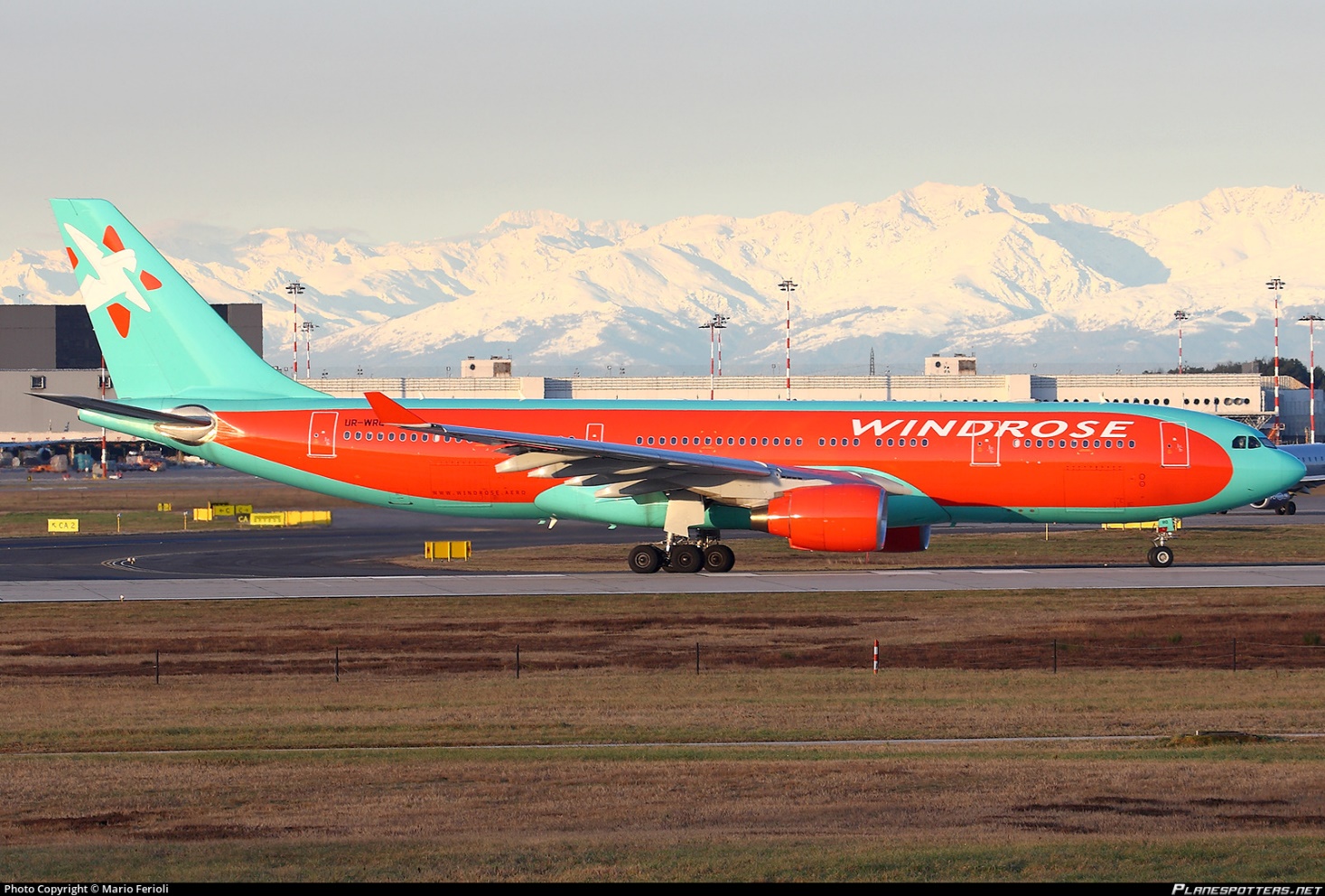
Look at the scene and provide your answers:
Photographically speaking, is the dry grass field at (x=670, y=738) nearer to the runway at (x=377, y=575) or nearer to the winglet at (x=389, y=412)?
the runway at (x=377, y=575)

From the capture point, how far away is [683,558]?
42.7 meters

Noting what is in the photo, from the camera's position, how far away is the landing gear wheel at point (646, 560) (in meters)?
43.1

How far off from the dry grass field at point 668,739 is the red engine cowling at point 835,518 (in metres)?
2.00

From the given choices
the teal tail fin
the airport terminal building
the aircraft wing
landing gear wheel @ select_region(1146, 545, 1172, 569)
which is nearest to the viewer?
the aircraft wing

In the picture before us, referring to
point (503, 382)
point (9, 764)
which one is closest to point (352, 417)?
point (9, 764)

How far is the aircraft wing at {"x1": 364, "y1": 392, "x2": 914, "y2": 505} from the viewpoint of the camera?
3909cm

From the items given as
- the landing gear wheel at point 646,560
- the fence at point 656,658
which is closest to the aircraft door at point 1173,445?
the fence at point 656,658

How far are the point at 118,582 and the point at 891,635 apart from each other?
71.8 ft

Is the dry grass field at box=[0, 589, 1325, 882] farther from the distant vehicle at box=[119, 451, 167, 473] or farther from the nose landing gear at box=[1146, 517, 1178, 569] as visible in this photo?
the distant vehicle at box=[119, 451, 167, 473]

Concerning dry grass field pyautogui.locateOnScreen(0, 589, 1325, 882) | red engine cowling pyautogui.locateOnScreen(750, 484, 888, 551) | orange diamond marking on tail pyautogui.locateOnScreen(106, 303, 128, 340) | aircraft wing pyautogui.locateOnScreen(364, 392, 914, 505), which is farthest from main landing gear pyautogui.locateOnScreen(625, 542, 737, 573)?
orange diamond marking on tail pyautogui.locateOnScreen(106, 303, 128, 340)

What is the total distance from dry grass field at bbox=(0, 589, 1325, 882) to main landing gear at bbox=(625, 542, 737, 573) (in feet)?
19.3

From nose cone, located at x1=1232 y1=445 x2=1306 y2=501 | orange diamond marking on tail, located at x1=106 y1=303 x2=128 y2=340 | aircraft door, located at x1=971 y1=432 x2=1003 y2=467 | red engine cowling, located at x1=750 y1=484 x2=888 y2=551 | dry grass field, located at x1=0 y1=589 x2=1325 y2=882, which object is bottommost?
dry grass field, located at x1=0 y1=589 x2=1325 y2=882

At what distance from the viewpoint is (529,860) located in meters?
13.9

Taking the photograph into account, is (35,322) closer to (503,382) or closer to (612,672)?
(503,382)
